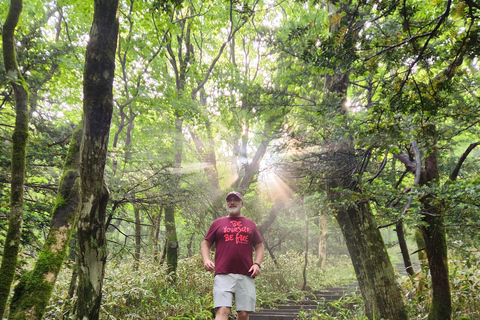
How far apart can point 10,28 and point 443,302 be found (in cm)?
781

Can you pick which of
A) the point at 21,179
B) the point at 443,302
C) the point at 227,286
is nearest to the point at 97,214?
the point at 21,179

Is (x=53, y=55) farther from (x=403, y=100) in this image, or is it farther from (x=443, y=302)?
(x=443, y=302)

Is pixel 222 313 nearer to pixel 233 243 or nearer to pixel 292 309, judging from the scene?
pixel 233 243

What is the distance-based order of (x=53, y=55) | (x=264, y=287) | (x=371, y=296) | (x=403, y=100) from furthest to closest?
(x=264, y=287)
(x=53, y=55)
(x=371, y=296)
(x=403, y=100)

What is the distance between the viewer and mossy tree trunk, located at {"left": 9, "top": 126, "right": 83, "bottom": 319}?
3.49 meters

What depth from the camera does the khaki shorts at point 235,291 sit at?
296 cm

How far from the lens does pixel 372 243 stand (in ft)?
15.8

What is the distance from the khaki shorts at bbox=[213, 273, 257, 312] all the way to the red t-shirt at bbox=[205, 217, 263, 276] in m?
0.08

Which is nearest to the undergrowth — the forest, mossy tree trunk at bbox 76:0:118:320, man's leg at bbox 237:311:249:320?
the forest

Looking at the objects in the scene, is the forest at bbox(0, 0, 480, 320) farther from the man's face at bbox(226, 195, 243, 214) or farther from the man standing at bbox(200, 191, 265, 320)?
the man's face at bbox(226, 195, 243, 214)

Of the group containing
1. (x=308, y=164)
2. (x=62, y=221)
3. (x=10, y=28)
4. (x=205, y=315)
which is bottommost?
(x=205, y=315)

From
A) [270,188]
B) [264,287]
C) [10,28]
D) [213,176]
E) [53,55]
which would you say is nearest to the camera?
[10,28]

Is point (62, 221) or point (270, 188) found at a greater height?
point (270, 188)

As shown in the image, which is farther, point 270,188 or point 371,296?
point 270,188
